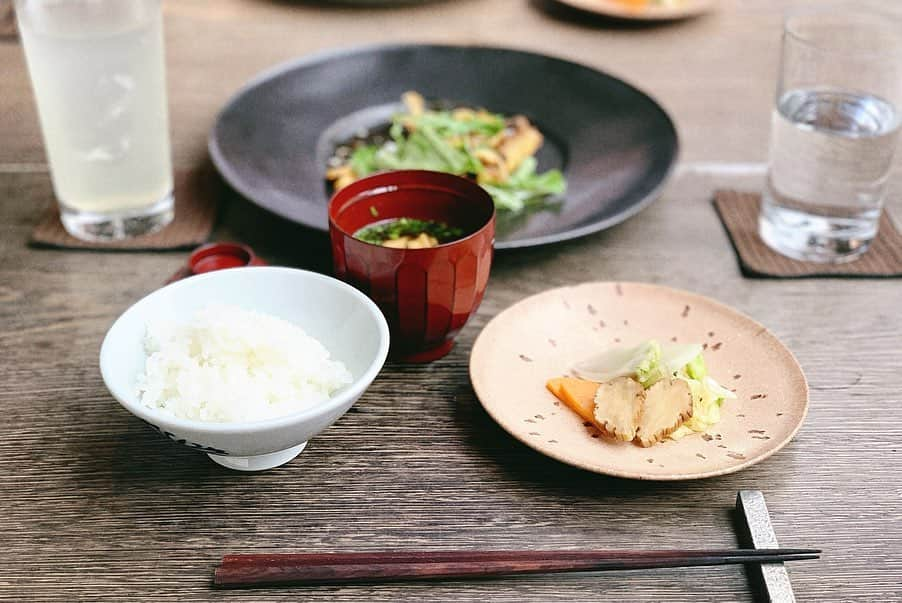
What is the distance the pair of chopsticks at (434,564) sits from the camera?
0.78 metres

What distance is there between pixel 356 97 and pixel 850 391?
101cm

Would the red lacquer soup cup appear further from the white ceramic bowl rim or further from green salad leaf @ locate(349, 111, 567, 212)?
green salad leaf @ locate(349, 111, 567, 212)

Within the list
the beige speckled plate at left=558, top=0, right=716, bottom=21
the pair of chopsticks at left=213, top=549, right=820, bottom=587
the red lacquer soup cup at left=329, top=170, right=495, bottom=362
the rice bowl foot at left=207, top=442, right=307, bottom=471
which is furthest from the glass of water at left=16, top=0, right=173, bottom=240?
the beige speckled plate at left=558, top=0, right=716, bottom=21

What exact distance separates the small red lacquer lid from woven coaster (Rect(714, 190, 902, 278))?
0.68 meters

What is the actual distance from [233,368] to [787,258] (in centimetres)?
82

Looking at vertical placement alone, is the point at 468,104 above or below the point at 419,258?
below

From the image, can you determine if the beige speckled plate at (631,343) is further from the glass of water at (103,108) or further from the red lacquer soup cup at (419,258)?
the glass of water at (103,108)

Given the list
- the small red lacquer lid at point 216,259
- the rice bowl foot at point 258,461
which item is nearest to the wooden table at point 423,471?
the rice bowl foot at point 258,461

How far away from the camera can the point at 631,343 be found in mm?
1064

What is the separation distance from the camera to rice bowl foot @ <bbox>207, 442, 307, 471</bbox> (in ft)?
2.92

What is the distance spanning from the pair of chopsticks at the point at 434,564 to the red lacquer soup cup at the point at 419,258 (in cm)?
31

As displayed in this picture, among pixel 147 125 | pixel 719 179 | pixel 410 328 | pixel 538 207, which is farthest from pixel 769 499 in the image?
pixel 147 125

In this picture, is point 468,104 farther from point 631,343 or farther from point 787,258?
point 631,343

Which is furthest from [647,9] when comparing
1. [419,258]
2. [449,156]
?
[419,258]
